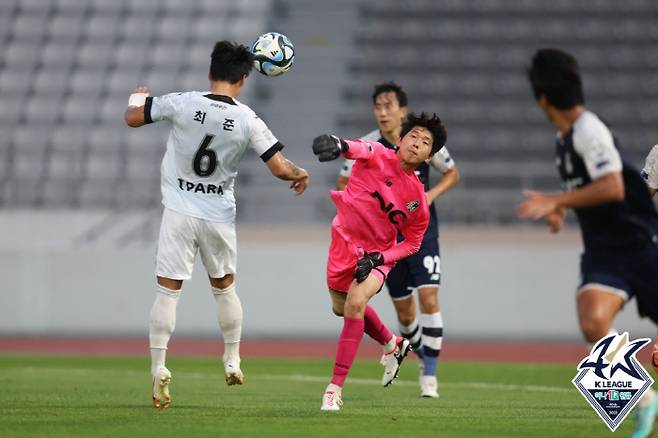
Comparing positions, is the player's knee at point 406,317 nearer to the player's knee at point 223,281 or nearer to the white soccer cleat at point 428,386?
the white soccer cleat at point 428,386

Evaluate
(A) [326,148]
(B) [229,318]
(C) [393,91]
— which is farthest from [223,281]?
(C) [393,91]

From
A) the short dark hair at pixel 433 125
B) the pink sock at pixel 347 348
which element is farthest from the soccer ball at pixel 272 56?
the pink sock at pixel 347 348

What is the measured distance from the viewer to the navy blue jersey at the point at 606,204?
6387 millimetres

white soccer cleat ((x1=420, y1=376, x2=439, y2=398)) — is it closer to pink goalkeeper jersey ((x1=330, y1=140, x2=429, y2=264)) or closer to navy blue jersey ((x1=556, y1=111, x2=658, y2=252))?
pink goalkeeper jersey ((x1=330, y1=140, x2=429, y2=264))

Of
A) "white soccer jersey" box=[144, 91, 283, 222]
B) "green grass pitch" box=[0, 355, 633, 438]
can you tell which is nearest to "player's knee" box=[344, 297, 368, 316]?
"green grass pitch" box=[0, 355, 633, 438]

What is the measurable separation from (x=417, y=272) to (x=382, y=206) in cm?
213

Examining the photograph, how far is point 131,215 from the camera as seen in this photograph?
21047mm

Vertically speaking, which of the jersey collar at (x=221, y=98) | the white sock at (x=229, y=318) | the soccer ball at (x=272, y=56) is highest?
the soccer ball at (x=272, y=56)

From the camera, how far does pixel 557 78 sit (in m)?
6.53

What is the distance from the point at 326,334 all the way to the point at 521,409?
11.2 m

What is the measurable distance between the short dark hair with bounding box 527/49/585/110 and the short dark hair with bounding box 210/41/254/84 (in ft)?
9.07

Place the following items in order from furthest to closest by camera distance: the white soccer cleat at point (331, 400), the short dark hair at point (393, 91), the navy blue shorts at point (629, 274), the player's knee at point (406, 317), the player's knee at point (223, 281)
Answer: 1. the player's knee at point (406, 317)
2. the short dark hair at point (393, 91)
3. the player's knee at point (223, 281)
4. the white soccer cleat at point (331, 400)
5. the navy blue shorts at point (629, 274)

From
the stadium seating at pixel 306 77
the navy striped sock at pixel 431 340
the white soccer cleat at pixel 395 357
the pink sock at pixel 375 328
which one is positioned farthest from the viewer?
the stadium seating at pixel 306 77

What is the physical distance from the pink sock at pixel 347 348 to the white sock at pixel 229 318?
964 mm
